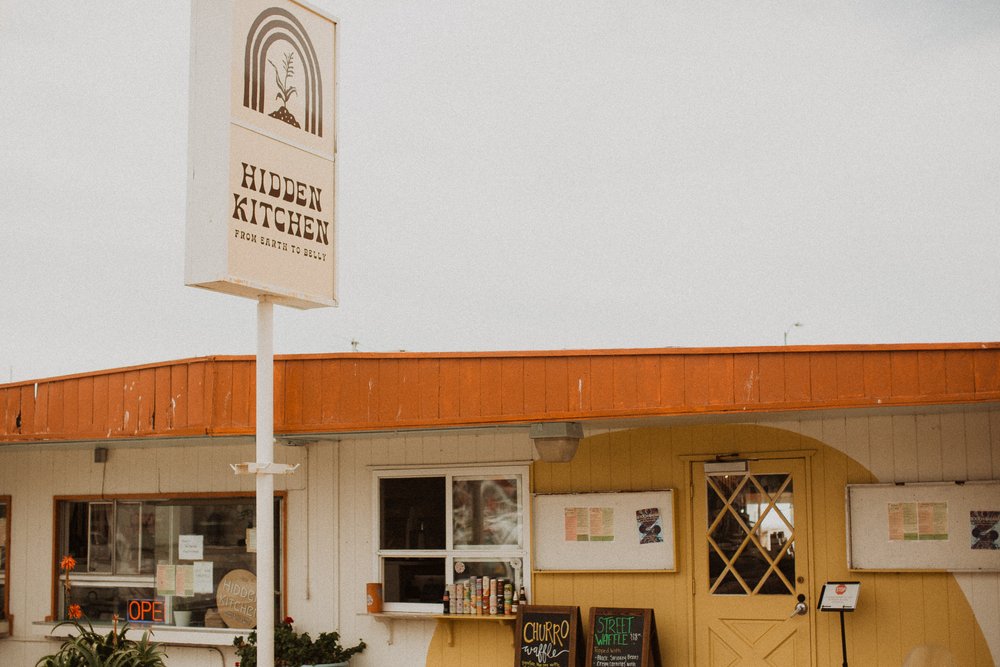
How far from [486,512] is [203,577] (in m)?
3.14

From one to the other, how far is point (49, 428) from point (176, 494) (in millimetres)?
1497

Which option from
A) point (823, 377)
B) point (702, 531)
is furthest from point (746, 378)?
point (702, 531)

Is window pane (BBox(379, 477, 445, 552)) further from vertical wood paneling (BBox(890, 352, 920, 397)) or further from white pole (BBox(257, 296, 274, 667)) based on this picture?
vertical wood paneling (BBox(890, 352, 920, 397))

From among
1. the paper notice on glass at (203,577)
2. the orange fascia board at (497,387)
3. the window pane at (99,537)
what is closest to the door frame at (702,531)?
the orange fascia board at (497,387)

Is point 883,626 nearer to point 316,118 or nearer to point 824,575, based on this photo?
point 824,575

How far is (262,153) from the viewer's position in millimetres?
7973

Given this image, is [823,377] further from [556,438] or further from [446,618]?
[446,618]

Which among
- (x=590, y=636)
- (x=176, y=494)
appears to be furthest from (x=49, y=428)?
(x=590, y=636)

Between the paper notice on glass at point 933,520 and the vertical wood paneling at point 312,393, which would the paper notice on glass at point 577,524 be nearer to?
the vertical wood paneling at point 312,393

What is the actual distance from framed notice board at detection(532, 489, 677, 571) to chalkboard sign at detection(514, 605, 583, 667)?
42cm

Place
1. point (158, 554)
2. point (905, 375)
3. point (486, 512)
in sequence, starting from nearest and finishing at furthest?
point (905, 375), point (486, 512), point (158, 554)

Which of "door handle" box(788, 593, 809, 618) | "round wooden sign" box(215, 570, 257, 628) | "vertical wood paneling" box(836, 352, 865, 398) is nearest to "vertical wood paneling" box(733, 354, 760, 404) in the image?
"vertical wood paneling" box(836, 352, 865, 398)

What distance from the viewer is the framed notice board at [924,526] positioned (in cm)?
904

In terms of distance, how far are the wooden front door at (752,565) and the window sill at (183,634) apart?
4452 mm
